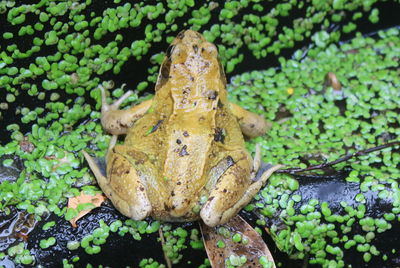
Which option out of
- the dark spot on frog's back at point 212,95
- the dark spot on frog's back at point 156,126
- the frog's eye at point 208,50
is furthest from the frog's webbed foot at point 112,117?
the frog's eye at point 208,50

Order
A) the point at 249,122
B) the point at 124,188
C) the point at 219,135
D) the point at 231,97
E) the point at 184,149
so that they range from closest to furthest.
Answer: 1. the point at 124,188
2. the point at 184,149
3. the point at 219,135
4. the point at 249,122
5. the point at 231,97

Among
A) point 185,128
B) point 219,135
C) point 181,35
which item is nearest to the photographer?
point 185,128

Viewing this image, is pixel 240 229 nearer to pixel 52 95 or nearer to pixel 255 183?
pixel 255 183

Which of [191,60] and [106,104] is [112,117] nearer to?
[106,104]

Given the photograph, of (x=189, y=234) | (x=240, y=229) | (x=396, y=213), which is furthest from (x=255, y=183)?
(x=396, y=213)

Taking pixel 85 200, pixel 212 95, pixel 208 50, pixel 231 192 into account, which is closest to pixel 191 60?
pixel 208 50

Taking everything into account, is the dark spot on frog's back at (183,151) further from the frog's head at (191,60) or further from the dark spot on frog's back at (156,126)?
the frog's head at (191,60)

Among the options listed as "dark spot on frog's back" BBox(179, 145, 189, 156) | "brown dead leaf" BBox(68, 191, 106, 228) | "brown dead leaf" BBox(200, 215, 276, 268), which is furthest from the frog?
"brown dead leaf" BBox(200, 215, 276, 268)
